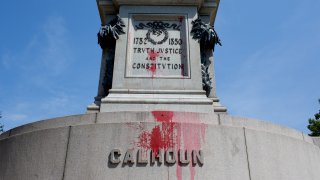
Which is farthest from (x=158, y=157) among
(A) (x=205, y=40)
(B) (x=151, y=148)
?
(A) (x=205, y=40)

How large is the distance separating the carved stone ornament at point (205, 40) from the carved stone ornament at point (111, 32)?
1823 millimetres

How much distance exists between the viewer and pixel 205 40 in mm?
8094

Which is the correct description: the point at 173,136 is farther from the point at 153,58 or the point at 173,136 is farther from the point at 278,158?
the point at 153,58

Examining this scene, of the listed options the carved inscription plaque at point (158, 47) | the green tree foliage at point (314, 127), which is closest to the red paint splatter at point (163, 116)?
the carved inscription plaque at point (158, 47)

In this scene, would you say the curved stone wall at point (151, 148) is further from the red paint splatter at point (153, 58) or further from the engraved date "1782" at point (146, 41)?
the engraved date "1782" at point (146, 41)

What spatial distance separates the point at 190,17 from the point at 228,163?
14.6 ft

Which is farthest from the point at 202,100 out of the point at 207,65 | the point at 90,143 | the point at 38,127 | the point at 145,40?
the point at 38,127

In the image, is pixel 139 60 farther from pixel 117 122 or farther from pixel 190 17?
pixel 117 122

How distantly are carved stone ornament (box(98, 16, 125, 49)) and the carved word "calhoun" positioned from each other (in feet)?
12.5

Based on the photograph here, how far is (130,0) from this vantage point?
8.37 metres

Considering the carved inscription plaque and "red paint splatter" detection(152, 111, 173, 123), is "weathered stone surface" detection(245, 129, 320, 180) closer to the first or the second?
"red paint splatter" detection(152, 111, 173, 123)

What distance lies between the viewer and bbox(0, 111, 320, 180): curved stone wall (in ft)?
16.0

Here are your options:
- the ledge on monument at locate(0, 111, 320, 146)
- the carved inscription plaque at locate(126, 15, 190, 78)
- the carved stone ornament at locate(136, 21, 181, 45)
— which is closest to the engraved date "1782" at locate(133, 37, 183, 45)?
the carved inscription plaque at locate(126, 15, 190, 78)

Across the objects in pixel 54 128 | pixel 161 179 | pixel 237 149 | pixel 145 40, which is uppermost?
pixel 145 40
